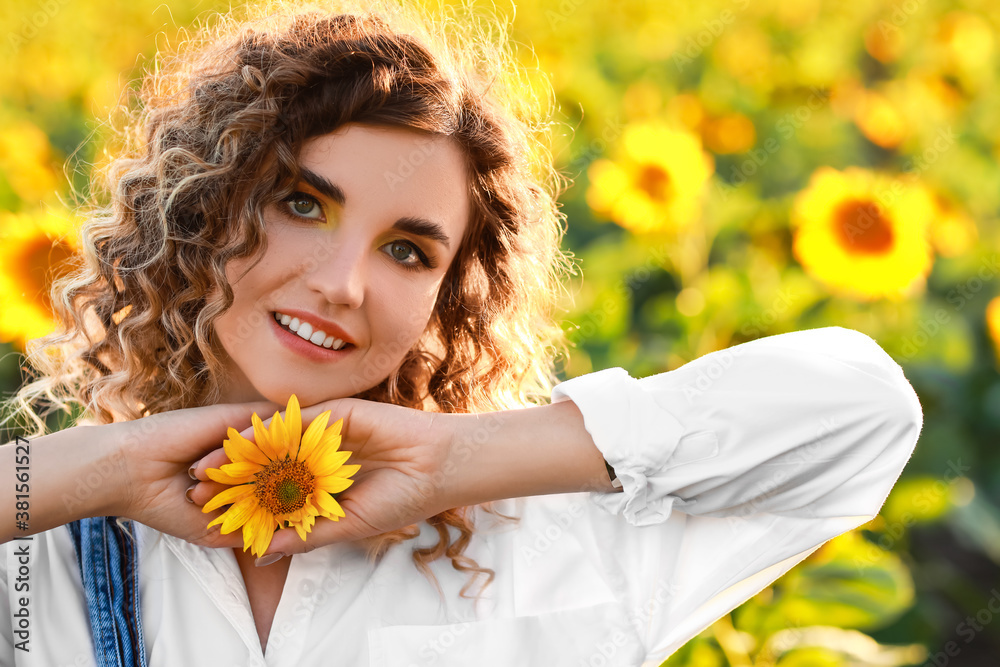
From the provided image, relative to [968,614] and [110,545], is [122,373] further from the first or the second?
[968,614]

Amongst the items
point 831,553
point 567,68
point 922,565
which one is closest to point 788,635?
point 831,553

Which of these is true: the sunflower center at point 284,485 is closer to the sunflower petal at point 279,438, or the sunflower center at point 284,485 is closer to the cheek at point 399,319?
the sunflower petal at point 279,438

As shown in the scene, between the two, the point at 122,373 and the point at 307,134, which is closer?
the point at 307,134

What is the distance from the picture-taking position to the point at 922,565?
2326 millimetres

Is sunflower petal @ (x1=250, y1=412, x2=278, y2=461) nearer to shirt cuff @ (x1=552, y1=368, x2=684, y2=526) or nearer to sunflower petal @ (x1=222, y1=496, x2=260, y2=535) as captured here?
sunflower petal @ (x1=222, y1=496, x2=260, y2=535)

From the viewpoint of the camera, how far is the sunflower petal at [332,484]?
1.02 metres

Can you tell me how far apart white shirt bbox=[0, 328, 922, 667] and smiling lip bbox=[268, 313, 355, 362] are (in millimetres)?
279

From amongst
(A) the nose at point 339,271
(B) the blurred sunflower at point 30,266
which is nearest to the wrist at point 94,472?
(A) the nose at point 339,271

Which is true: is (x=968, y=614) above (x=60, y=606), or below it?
below

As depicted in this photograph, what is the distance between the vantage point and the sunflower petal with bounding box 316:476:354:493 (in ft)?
3.34

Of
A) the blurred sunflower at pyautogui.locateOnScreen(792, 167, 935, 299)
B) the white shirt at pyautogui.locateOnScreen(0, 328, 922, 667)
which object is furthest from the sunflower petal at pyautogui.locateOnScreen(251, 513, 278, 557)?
the blurred sunflower at pyautogui.locateOnScreen(792, 167, 935, 299)

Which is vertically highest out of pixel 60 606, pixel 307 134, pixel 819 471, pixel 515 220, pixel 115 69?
pixel 115 69

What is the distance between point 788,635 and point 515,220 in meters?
1.09

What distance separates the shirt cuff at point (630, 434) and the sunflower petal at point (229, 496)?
1.38ft
